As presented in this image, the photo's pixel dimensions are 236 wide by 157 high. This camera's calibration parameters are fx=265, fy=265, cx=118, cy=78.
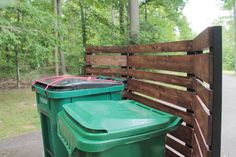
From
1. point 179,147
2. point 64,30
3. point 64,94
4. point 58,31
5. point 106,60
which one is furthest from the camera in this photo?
Result: point 64,30

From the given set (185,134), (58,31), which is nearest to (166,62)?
(185,134)

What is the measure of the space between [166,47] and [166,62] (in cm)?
15

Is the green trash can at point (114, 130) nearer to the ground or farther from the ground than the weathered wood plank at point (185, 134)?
farther from the ground

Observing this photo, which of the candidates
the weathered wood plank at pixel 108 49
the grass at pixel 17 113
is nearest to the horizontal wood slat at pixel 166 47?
the weathered wood plank at pixel 108 49

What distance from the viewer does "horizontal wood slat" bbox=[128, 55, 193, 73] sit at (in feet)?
7.30

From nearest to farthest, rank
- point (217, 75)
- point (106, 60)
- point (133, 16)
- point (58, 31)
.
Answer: point (217, 75) → point (106, 60) → point (58, 31) → point (133, 16)

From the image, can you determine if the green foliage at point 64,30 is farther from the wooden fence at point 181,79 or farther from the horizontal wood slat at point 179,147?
the horizontal wood slat at point 179,147

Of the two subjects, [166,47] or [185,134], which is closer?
[185,134]

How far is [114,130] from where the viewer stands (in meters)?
1.63

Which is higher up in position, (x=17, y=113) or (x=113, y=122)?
(x=113, y=122)

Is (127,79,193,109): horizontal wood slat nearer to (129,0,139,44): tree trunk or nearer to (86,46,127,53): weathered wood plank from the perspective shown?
(86,46,127,53): weathered wood plank

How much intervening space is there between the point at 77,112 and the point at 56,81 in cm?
64

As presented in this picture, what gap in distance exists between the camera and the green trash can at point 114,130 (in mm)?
1604

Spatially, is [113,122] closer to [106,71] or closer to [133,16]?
[106,71]
